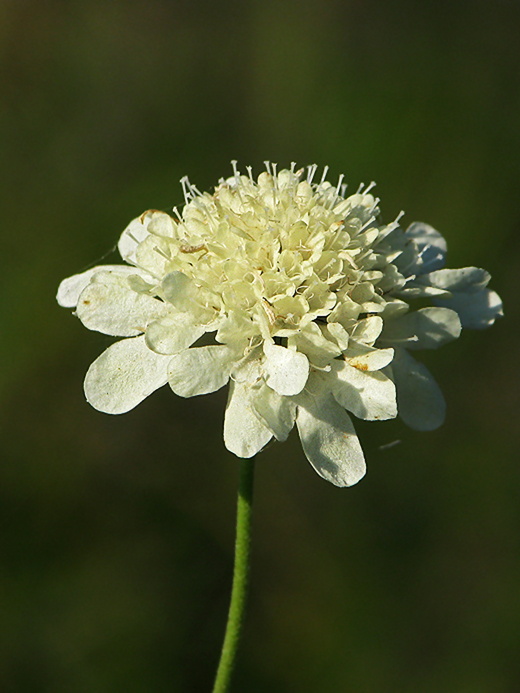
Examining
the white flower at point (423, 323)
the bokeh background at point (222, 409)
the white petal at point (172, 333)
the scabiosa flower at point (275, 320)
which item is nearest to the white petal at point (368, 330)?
the scabiosa flower at point (275, 320)

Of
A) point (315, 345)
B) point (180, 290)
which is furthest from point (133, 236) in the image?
point (315, 345)

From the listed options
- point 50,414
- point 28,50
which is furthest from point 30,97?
point 50,414

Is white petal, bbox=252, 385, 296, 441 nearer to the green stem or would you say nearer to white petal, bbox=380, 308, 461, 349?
the green stem

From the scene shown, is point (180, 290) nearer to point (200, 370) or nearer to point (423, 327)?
point (200, 370)

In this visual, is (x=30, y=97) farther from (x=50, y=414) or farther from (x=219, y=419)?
(x=219, y=419)

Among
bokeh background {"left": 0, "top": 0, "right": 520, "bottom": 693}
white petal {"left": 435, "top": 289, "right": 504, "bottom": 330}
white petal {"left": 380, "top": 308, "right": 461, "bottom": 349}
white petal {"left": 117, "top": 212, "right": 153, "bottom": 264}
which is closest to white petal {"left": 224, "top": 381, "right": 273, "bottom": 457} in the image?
white petal {"left": 380, "top": 308, "right": 461, "bottom": 349}

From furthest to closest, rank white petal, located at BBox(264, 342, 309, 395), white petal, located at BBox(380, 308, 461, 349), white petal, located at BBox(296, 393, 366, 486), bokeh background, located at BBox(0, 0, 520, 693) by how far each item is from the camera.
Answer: bokeh background, located at BBox(0, 0, 520, 693) → white petal, located at BBox(380, 308, 461, 349) → white petal, located at BBox(296, 393, 366, 486) → white petal, located at BBox(264, 342, 309, 395)
